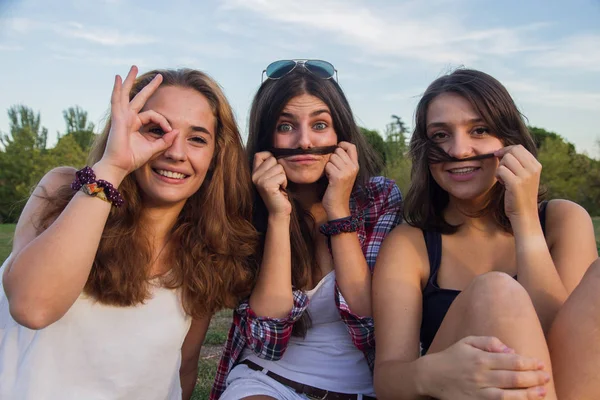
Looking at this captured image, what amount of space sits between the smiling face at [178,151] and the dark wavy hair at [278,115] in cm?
46

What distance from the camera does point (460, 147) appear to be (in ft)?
9.41

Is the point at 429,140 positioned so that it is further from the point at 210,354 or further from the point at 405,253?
the point at 210,354

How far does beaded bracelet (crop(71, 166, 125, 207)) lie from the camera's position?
234 cm

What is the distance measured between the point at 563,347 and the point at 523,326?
1.00 ft

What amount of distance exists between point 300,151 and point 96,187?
125 cm

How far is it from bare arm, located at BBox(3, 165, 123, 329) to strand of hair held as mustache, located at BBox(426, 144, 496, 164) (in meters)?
1.74

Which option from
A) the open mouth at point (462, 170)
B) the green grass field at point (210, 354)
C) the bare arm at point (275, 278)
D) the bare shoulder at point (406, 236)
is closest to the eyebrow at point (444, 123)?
the open mouth at point (462, 170)

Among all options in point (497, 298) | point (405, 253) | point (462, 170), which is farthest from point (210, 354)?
point (497, 298)

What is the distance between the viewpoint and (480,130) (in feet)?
9.66

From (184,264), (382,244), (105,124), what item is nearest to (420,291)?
(382,244)

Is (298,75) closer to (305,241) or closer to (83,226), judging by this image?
(305,241)

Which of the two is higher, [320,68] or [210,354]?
[320,68]

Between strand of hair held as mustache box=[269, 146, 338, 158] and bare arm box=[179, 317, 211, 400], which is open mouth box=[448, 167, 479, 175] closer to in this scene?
strand of hair held as mustache box=[269, 146, 338, 158]

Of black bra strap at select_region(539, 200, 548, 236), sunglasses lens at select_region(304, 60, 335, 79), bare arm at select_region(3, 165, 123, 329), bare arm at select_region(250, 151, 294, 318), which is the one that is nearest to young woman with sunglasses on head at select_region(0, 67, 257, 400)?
Result: bare arm at select_region(3, 165, 123, 329)
